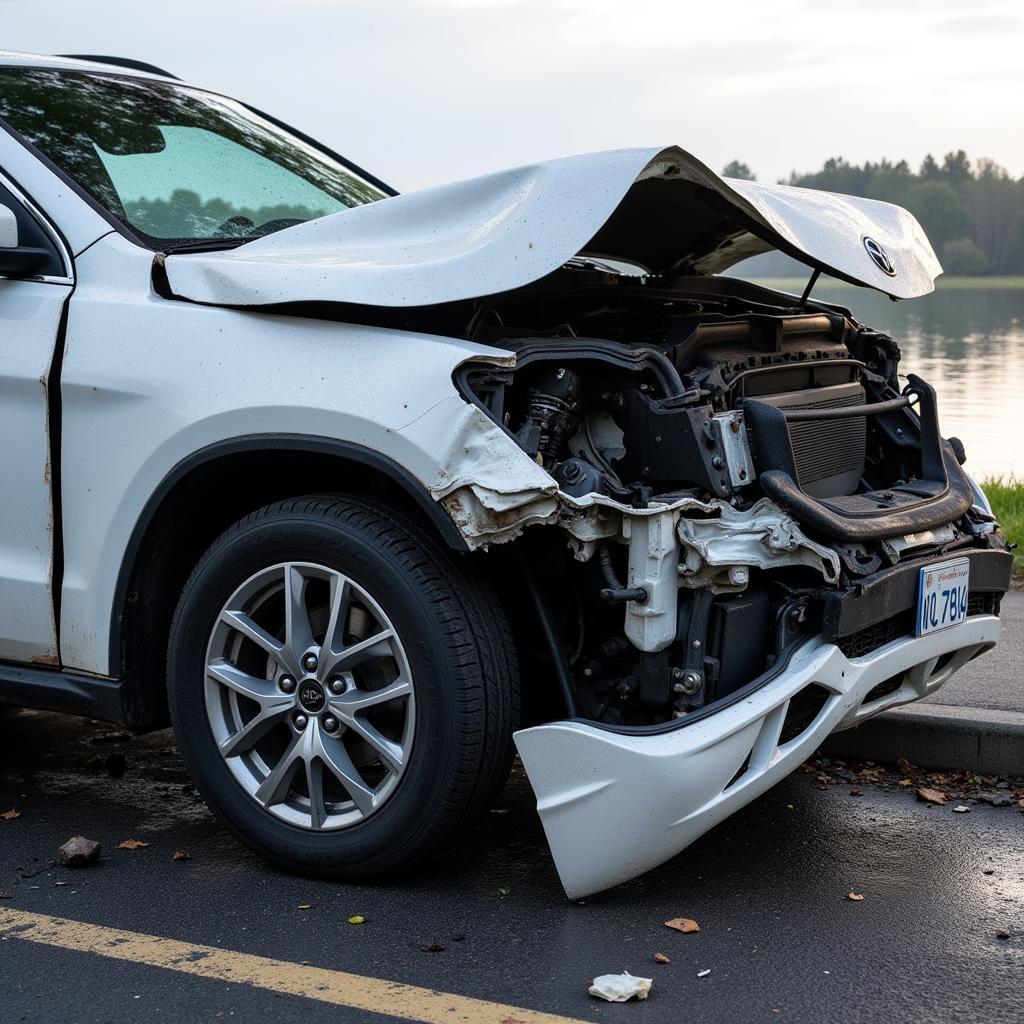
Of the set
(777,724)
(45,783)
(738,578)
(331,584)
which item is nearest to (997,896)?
(777,724)

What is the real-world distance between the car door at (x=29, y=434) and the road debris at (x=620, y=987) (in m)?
1.73

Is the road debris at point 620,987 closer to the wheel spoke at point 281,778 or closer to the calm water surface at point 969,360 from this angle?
the wheel spoke at point 281,778

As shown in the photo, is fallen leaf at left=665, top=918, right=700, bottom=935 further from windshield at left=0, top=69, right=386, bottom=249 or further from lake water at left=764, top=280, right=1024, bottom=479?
windshield at left=0, top=69, right=386, bottom=249

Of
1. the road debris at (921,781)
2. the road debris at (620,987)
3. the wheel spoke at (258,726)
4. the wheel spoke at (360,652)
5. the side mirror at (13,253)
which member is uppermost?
the side mirror at (13,253)

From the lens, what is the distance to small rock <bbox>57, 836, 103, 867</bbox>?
12.9 ft

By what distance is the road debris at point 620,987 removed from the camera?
311 centimetres

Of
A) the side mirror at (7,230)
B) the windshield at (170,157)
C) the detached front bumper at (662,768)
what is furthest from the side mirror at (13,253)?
the detached front bumper at (662,768)

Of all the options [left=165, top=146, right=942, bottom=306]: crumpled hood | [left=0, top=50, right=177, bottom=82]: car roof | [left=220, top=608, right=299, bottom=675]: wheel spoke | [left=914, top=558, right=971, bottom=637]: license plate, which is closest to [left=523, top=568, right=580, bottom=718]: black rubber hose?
[left=220, top=608, right=299, bottom=675]: wheel spoke

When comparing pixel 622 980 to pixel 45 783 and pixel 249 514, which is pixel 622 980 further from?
pixel 45 783

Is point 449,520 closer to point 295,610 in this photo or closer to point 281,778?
point 295,610

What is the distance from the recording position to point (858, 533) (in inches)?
142

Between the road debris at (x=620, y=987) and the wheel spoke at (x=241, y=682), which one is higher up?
the wheel spoke at (x=241, y=682)

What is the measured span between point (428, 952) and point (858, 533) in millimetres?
1374

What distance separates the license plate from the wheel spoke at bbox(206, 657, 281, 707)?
1607mm
